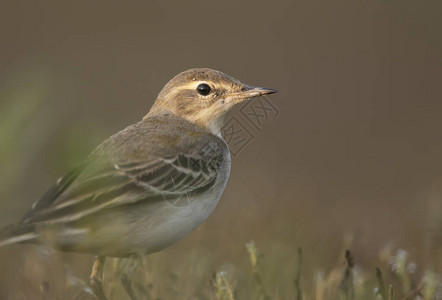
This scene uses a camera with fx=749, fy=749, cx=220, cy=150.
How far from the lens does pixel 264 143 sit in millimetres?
14859

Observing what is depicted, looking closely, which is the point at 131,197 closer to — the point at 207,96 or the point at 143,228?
the point at 143,228

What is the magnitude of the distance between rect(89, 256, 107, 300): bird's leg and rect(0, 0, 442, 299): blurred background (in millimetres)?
262

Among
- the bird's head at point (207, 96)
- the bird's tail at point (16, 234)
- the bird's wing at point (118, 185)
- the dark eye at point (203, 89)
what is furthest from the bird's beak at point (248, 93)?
the bird's tail at point (16, 234)

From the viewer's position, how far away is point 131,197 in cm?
514

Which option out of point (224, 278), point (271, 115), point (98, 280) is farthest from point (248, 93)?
point (271, 115)

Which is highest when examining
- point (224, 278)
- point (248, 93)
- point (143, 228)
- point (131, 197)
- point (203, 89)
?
point (203, 89)

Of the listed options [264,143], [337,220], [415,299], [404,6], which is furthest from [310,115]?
[415,299]

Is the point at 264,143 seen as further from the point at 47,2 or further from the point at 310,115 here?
the point at 47,2

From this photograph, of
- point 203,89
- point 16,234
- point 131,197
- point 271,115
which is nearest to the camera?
point 16,234

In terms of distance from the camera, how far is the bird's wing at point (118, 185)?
4.97 m

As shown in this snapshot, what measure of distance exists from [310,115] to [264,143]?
5.78ft

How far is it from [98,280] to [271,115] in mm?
9174

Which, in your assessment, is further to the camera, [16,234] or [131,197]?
[131,197]

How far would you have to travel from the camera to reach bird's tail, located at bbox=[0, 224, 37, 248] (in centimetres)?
465
